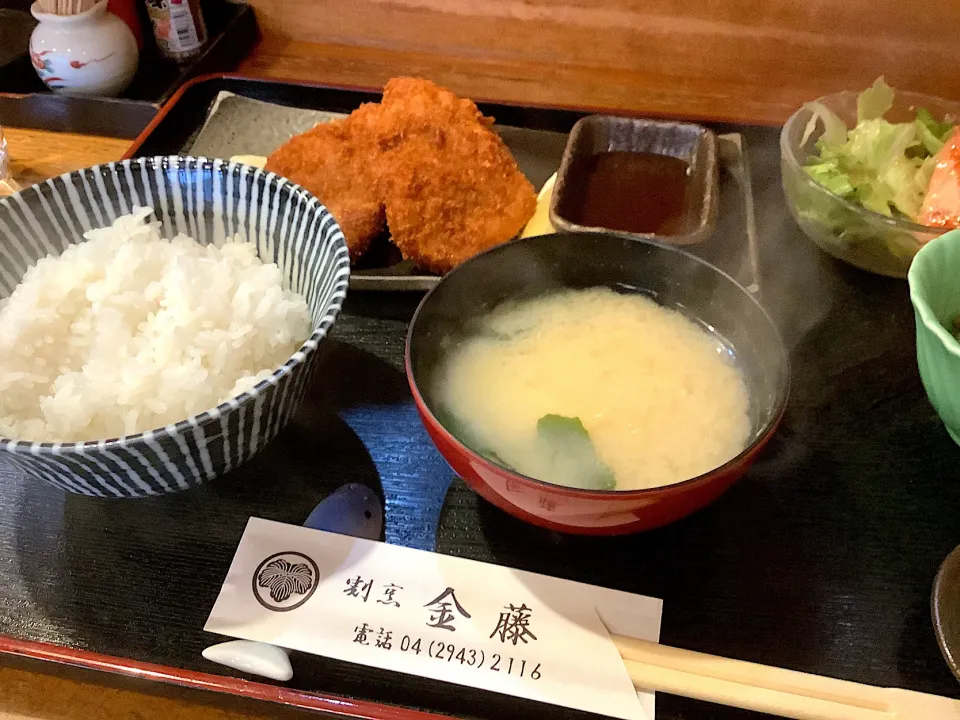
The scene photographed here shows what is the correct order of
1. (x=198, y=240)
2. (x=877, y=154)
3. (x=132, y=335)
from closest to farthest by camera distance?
(x=132, y=335), (x=198, y=240), (x=877, y=154)

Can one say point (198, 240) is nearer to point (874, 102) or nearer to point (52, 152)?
point (52, 152)

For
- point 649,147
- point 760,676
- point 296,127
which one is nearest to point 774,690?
point 760,676

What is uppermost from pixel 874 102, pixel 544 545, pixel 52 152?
pixel 874 102

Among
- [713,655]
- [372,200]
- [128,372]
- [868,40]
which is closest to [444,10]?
[372,200]

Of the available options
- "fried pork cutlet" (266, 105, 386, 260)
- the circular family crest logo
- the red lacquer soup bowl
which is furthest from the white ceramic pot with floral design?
the circular family crest logo

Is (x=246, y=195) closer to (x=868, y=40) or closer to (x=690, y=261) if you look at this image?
(x=690, y=261)

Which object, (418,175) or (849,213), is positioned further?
(418,175)

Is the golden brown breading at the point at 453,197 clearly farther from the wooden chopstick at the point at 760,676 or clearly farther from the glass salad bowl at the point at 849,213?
the wooden chopstick at the point at 760,676
